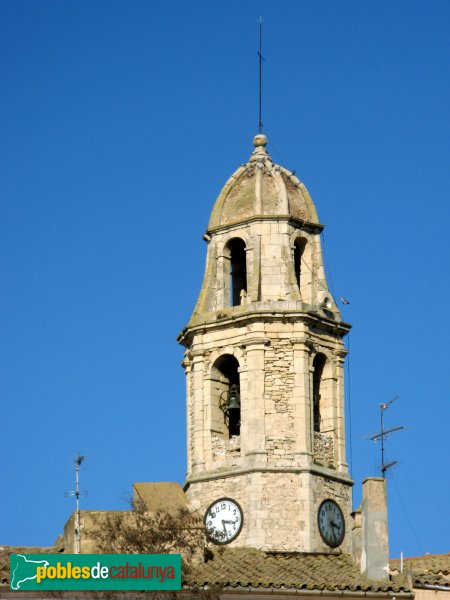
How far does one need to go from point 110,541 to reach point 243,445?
513 centimetres

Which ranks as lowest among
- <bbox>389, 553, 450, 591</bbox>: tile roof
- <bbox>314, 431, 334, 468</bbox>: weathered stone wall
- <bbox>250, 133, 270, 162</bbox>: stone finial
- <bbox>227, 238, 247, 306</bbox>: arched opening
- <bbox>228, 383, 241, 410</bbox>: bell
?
<bbox>389, 553, 450, 591</bbox>: tile roof

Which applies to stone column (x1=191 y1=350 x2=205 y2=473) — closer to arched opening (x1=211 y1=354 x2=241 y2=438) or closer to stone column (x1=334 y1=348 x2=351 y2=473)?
arched opening (x1=211 y1=354 x2=241 y2=438)

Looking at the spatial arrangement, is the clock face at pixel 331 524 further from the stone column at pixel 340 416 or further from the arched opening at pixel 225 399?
the arched opening at pixel 225 399

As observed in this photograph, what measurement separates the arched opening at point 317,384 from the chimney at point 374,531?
484cm

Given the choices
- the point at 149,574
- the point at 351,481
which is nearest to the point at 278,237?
the point at 351,481

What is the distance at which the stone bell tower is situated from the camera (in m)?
63.8

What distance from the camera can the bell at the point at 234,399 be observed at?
215 feet

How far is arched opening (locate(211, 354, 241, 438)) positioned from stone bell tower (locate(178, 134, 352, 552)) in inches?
1.0

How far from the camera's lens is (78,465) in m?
64.0

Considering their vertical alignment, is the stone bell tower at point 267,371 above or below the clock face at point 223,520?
above

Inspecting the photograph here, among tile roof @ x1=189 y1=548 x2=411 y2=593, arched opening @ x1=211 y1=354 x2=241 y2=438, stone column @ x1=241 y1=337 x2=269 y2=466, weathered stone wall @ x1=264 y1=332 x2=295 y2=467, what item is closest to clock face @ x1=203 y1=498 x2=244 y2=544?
tile roof @ x1=189 y1=548 x2=411 y2=593

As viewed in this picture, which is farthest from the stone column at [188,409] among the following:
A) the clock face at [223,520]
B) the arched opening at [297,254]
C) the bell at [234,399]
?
the arched opening at [297,254]

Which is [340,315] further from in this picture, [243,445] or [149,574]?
[149,574]

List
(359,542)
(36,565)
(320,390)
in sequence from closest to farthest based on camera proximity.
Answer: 1. (36,565)
2. (359,542)
3. (320,390)
